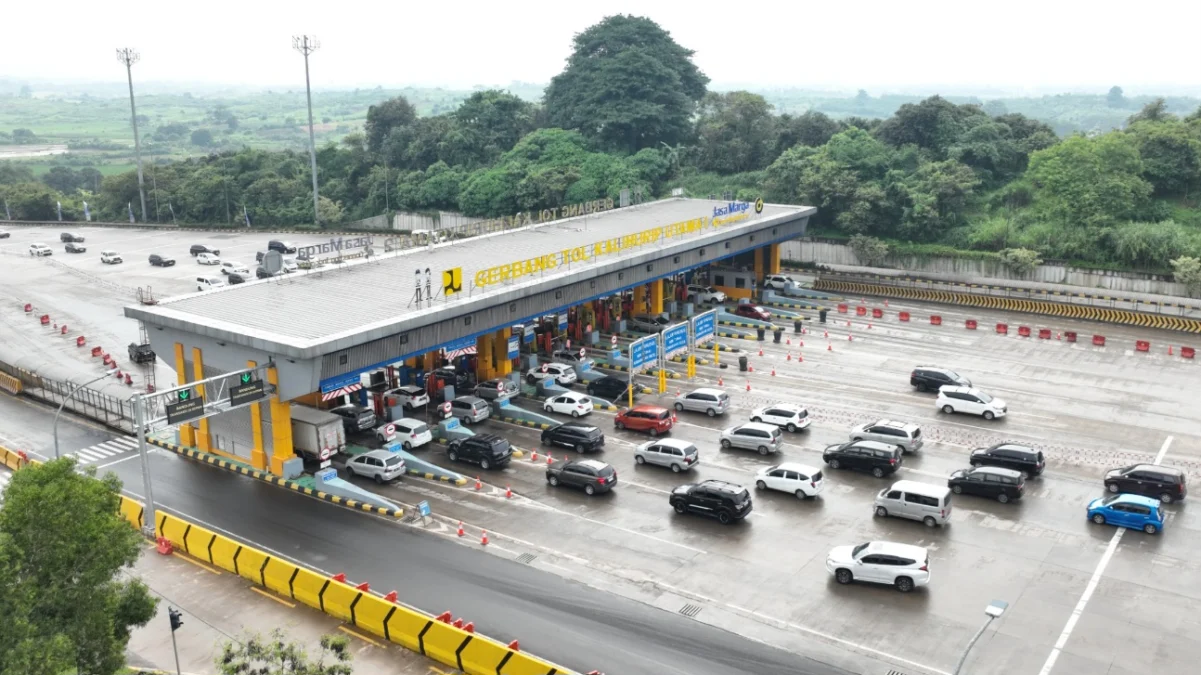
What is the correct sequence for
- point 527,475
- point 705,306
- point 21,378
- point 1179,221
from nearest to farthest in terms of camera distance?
point 527,475 < point 21,378 < point 705,306 < point 1179,221

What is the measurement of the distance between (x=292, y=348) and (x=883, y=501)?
2116 centimetres

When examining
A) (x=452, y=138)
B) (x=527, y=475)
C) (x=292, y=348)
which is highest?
(x=452, y=138)

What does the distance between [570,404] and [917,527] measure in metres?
17.3

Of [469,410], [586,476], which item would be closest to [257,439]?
[469,410]

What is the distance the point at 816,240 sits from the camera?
3209 inches

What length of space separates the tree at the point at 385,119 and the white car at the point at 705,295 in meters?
63.2

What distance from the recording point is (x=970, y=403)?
4334cm

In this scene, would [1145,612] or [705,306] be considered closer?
[1145,612]

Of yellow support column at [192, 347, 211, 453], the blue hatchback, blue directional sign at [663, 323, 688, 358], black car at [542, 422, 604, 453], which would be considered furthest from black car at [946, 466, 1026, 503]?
yellow support column at [192, 347, 211, 453]

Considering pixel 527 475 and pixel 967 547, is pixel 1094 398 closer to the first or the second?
pixel 967 547

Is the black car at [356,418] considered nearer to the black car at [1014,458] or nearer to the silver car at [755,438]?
the silver car at [755,438]

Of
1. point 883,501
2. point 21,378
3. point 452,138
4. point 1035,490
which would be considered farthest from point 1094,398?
point 452,138

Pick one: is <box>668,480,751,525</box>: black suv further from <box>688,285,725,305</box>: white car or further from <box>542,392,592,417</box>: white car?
<box>688,285,725,305</box>: white car

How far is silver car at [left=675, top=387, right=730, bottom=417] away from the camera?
44.0 meters
